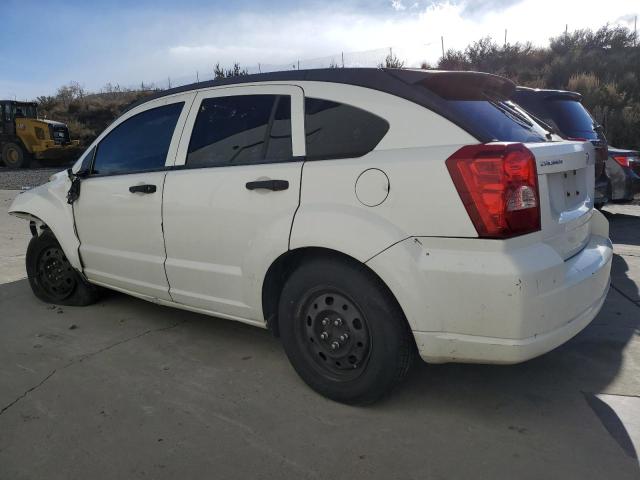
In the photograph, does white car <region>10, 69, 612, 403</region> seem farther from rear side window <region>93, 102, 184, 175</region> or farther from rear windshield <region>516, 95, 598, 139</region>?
rear windshield <region>516, 95, 598, 139</region>

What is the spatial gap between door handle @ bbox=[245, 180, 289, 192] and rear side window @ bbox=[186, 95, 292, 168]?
145 mm

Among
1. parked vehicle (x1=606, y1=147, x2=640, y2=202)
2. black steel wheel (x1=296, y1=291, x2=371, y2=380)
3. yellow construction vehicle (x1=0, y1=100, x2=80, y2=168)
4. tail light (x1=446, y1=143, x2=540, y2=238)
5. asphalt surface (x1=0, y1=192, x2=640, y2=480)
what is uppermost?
yellow construction vehicle (x1=0, y1=100, x2=80, y2=168)

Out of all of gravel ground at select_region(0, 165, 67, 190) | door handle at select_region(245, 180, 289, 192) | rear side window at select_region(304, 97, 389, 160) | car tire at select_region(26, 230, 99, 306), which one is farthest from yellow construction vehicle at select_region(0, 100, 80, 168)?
rear side window at select_region(304, 97, 389, 160)

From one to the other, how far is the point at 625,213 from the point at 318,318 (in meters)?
7.94

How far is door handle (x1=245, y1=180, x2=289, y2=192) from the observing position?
306 cm

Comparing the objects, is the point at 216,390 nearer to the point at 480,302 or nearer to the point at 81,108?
the point at 480,302

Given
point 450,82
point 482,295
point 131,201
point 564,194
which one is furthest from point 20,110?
point 482,295

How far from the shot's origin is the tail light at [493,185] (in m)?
2.46

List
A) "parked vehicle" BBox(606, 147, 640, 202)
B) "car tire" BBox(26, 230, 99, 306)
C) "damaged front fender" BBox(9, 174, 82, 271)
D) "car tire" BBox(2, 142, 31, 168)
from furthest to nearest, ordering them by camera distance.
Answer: "car tire" BBox(2, 142, 31, 168) < "parked vehicle" BBox(606, 147, 640, 202) < "car tire" BBox(26, 230, 99, 306) < "damaged front fender" BBox(9, 174, 82, 271)

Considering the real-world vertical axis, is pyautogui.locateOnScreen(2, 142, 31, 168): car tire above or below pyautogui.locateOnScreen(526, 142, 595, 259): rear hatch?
above

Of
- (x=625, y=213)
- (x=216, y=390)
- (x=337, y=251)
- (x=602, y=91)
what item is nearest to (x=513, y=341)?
(x=337, y=251)

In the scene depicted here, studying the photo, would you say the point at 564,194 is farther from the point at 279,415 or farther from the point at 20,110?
the point at 20,110

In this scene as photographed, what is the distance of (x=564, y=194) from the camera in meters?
2.91

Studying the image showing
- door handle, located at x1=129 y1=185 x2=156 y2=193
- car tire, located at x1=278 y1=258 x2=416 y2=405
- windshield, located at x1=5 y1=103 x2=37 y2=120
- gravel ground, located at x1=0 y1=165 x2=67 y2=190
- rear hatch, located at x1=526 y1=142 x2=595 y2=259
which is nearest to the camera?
rear hatch, located at x1=526 y1=142 x2=595 y2=259
